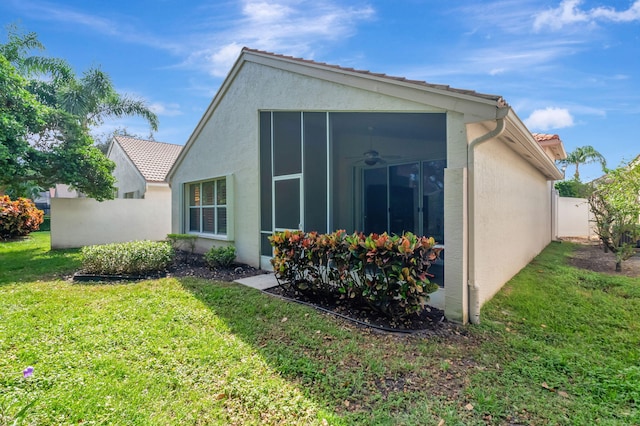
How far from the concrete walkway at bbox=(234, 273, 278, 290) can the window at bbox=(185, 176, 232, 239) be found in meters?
2.28

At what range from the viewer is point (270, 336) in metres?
4.48

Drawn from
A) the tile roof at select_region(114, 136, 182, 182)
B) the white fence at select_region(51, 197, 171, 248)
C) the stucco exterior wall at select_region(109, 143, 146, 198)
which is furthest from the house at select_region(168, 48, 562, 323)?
the stucco exterior wall at select_region(109, 143, 146, 198)

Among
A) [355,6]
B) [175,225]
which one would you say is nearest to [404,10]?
[355,6]

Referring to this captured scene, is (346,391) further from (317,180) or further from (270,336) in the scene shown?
(317,180)

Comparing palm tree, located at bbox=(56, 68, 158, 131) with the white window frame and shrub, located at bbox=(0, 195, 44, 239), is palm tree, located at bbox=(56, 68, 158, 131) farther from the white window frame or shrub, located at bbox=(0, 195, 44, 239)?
the white window frame

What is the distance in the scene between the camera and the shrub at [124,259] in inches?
316

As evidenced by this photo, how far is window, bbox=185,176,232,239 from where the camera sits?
1021 cm

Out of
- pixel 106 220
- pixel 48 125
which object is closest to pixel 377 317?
pixel 48 125

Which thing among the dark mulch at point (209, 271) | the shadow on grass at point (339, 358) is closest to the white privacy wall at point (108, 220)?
the dark mulch at point (209, 271)

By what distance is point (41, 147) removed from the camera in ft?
38.2

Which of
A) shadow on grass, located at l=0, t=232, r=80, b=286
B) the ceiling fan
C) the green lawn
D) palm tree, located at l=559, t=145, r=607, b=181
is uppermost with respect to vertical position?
palm tree, located at l=559, t=145, r=607, b=181

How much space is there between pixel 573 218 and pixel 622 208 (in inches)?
444

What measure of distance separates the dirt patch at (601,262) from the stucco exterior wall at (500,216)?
1.37 metres

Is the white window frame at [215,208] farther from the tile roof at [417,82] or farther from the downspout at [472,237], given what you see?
the downspout at [472,237]
